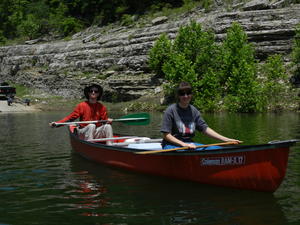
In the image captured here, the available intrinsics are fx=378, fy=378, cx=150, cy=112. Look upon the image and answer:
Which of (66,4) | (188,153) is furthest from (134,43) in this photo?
(188,153)

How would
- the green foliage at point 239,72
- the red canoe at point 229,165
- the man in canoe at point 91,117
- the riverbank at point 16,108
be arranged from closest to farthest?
the red canoe at point 229,165 < the man in canoe at point 91,117 < the green foliage at point 239,72 < the riverbank at point 16,108

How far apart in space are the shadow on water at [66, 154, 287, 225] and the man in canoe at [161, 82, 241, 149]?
3.44 ft

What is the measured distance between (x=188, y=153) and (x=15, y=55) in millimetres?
68730

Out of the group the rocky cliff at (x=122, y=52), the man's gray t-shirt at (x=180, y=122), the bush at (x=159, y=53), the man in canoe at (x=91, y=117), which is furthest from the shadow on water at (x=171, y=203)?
the rocky cliff at (x=122, y=52)

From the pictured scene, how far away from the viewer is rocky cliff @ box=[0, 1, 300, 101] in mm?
47562

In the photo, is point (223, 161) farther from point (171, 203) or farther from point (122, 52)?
point (122, 52)

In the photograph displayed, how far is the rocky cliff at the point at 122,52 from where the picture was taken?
47562mm

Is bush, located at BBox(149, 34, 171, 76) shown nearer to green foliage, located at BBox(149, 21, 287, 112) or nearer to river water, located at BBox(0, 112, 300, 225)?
green foliage, located at BBox(149, 21, 287, 112)

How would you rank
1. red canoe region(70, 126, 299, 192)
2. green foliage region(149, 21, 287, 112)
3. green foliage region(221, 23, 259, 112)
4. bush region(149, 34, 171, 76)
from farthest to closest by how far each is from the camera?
bush region(149, 34, 171, 76)
green foliage region(149, 21, 287, 112)
green foliage region(221, 23, 259, 112)
red canoe region(70, 126, 299, 192)

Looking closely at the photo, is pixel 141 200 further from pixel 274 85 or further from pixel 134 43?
pixel 134 43

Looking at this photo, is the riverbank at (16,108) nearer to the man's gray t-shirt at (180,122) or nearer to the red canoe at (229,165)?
the red canoe at (229,165)

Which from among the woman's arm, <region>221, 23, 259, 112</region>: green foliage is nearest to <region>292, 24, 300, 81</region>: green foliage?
<region>221, 23, 259, 112</region>: green foliage

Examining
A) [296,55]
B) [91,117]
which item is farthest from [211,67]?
[91,117]

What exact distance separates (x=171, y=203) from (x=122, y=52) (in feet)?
163
